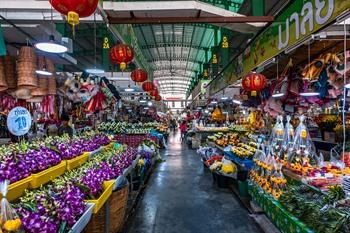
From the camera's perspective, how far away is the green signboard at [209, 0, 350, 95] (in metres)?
3.34

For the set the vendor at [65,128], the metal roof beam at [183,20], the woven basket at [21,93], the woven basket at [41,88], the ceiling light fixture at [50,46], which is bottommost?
the vendor at [65,128]

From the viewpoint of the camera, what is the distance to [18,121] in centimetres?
394

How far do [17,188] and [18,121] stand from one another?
5.37 feet

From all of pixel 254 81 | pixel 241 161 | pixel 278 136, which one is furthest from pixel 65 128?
pixel 278 136

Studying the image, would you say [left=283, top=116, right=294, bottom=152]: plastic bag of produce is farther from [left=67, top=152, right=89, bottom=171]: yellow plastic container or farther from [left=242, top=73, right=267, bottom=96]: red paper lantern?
[left=67, top=152, right=89, bottom=171]: yellow plastic container

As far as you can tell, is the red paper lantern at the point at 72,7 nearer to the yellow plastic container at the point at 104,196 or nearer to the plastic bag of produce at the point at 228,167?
the yellow plastic container at the point at 104,196

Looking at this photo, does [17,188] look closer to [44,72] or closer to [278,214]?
[44,72]

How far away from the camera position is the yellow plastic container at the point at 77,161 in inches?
152

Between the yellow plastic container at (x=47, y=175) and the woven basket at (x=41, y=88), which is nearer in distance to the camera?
the yellow plastic container at (x=47, y=175)

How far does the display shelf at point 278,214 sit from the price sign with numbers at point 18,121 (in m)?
3.50

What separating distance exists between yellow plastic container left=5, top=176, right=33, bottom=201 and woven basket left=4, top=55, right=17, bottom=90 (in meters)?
1.86

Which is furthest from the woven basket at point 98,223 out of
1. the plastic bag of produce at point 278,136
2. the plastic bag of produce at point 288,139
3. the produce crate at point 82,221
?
the plastic bag of produce at point 278,136

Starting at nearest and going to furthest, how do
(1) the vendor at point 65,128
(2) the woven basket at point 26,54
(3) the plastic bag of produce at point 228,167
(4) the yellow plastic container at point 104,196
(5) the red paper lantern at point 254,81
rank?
1. (4) the yellow plastic container at point 104,196
2. (2) the woven basket at point 26,54
3. (5) the red paper lantern at point 254,81
4. (3) the plastic bag of produce at point 228,167
5. (1) the vendor at point 65,128

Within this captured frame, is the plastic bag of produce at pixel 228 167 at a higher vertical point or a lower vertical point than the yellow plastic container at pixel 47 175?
lower
